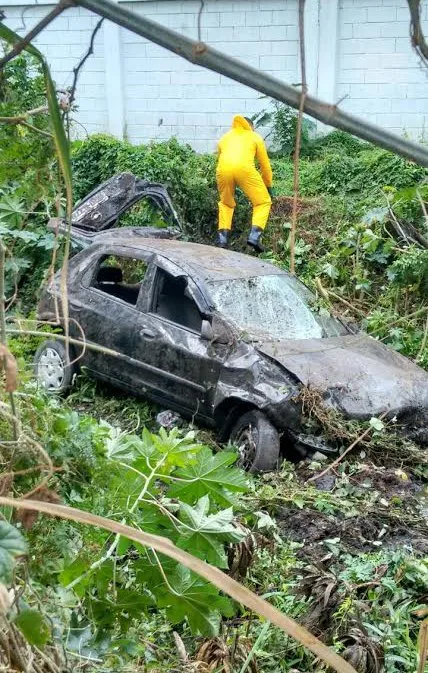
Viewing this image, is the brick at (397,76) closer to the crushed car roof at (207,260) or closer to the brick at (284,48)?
the brick at (284,48)

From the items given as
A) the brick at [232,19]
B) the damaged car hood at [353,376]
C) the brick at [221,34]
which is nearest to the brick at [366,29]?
the brick at [232,19]

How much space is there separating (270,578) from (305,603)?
540 mm

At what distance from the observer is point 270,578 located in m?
4.62

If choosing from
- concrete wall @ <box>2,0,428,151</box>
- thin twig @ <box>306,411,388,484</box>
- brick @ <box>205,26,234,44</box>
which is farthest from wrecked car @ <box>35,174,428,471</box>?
brick @ <box>205,26,234,44</box>

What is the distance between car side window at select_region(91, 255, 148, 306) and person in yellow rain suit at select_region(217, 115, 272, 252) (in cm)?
276

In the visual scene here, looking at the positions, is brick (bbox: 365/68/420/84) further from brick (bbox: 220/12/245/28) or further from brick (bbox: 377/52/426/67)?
brick (bbox: 220/12/245/28)

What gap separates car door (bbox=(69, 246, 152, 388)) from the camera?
7523mm

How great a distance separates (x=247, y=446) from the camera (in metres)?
6.46

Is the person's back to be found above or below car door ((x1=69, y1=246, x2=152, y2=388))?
above

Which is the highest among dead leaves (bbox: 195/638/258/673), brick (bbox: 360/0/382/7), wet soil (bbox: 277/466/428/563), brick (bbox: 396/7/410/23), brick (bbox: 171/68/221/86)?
brick (bbox: 360/0/382/7)

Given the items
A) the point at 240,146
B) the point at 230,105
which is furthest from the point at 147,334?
the point at 230,105

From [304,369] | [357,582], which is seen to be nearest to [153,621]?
[357,582]

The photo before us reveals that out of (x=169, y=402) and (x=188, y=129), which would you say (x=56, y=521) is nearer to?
(x=169, y=402)

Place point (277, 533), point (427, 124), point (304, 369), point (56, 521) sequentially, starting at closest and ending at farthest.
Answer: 1. point (56, 521)
2. point (277, 533)
3. point (304, 369)
4. point (427, 124)
